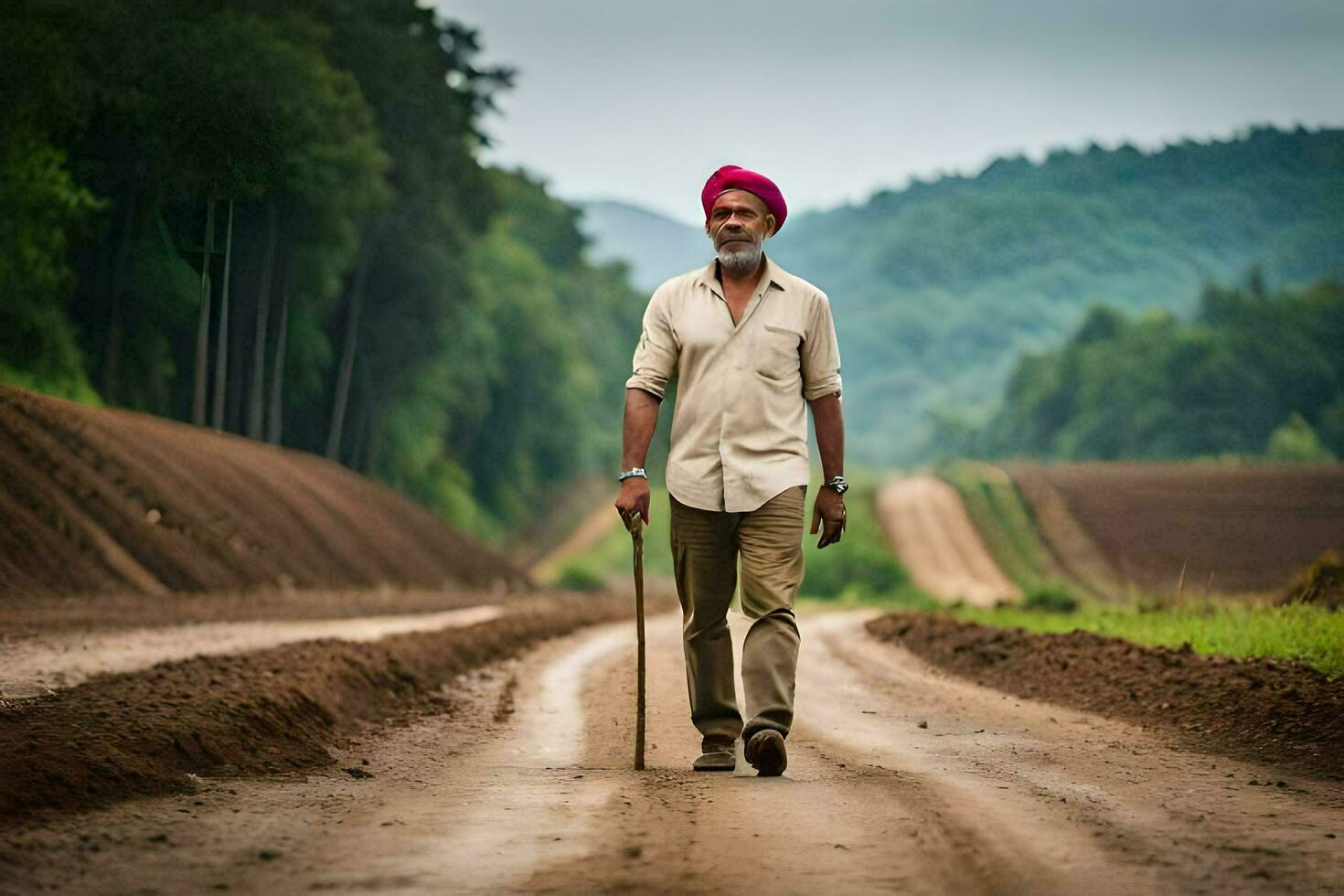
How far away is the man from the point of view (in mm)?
7805

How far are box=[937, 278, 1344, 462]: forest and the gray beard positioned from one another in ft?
85.5

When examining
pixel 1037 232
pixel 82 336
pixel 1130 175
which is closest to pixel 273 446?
pixel 82 336

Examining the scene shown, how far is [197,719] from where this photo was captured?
28.2ft

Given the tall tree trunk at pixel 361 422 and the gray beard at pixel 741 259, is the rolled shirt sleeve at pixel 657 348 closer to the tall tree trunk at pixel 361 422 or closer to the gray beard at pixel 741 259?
the gray beard at pixel 741 259

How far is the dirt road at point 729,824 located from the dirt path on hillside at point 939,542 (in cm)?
3839

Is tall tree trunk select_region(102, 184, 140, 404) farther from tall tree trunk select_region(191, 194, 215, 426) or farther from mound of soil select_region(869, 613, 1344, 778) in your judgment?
mound of soil select_region(869, 613, 1344, 778)

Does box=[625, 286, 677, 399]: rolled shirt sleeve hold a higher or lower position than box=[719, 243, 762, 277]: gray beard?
lower

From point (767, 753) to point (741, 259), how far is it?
2242 mm

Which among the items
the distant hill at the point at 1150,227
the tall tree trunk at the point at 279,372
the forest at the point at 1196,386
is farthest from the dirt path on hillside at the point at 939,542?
the tall tree trunk at the point at 279,372

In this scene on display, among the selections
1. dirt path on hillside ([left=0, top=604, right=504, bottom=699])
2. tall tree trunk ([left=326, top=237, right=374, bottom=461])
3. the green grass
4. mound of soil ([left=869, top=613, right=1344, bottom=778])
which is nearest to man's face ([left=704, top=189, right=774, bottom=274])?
mound of soil ([left=869, top=613, right=1344, bottom=778])

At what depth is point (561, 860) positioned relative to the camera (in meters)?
5.28

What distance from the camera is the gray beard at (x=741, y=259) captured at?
7.83m

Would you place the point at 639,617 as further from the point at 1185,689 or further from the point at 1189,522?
the point at 1189,522

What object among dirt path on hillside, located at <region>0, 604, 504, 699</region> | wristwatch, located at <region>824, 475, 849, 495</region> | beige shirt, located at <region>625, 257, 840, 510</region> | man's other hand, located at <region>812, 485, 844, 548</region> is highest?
beige shirt, located at <region>625, 257, 840, 510</region>
